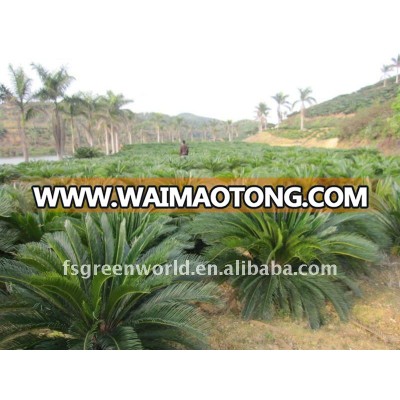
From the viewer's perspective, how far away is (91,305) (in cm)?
256

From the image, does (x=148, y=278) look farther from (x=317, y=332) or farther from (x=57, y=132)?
(x=57, y=132)

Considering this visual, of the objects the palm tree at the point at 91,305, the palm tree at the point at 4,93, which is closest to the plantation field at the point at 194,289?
the palm tree at the point at 91,305

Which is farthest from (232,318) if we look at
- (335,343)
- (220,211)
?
(220,211)

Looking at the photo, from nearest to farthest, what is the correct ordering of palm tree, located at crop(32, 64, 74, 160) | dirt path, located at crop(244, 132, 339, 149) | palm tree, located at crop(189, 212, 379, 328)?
palm tree, located at crop(189, 212, 379, 328) → palm tree, located at crop(32, 64, 74, 160) → dirt path, located at crop(244, 132, 339, 149)

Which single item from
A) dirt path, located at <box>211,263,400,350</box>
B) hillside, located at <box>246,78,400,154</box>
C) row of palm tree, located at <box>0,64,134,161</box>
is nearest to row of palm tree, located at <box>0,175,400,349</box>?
dirt path, located at <box>211,263,400,350</box>

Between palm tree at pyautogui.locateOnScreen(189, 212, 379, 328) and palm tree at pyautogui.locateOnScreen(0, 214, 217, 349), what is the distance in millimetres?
793

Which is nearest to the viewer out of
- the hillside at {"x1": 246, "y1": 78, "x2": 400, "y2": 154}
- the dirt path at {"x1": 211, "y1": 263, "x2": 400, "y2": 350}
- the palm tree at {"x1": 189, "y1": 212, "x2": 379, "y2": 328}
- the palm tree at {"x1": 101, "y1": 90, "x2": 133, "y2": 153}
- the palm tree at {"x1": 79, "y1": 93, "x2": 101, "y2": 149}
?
the dirt path at {"x1": 211, "y1": 263, "x2": 400, "y2": 350}

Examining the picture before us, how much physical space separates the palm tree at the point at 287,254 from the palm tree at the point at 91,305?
0.79m

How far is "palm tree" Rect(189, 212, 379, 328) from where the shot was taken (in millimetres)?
3375

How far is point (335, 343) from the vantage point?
121 inches

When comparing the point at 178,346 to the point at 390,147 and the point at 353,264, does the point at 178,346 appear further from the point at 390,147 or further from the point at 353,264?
the point at 390,147

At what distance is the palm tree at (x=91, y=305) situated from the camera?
242cm

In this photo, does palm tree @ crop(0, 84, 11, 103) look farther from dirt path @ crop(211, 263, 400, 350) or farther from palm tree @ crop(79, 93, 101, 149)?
dirt path @ crop(211, 263, 400, 350)

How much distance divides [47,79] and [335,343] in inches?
1189
